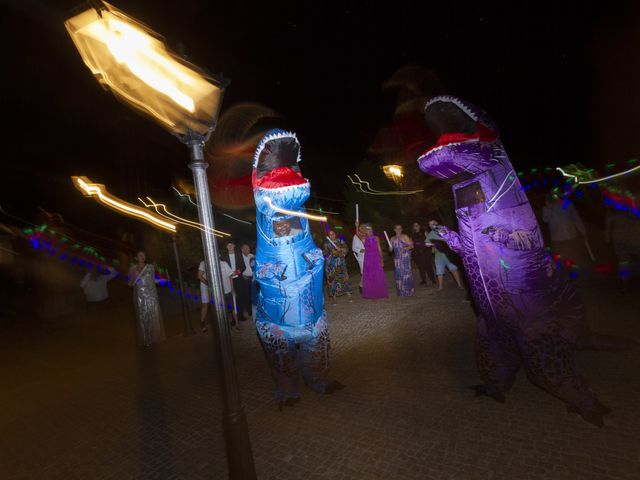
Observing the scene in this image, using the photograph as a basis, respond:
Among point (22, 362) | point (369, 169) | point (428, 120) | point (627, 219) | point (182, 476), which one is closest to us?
point (182, 476)

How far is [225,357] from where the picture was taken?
7.36ft

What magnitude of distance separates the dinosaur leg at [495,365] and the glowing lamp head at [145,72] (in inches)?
111

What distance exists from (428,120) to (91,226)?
14.6m

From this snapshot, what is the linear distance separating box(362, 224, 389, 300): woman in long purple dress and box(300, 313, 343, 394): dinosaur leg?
445cm

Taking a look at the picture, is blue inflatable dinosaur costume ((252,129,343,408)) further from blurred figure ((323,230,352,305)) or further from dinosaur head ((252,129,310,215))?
blurred figure ((323,230,352,305))

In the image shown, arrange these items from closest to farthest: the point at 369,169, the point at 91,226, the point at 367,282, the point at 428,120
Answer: the point at 428,120 → the point at 367,282 → the point at 91,226 → the point at 369,169

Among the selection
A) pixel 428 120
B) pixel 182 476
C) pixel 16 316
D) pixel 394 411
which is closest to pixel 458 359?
pixel 394 411

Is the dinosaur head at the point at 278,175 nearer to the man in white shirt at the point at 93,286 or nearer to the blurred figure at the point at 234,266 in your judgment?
the blurred figure at the point at 234,266

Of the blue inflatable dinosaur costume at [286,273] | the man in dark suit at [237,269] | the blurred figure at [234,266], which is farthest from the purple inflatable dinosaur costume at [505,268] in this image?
the blurred figure at [234,266]

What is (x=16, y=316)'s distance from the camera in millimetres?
11586

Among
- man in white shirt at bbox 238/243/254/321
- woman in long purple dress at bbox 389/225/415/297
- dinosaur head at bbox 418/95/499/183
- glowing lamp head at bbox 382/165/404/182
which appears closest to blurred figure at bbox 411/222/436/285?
woman in long purple dress at bbox 389/225/415/297

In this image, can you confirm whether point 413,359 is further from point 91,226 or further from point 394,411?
point 91,226

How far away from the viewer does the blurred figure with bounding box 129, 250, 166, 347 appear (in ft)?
21.1

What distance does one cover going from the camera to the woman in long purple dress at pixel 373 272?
26.4ft
